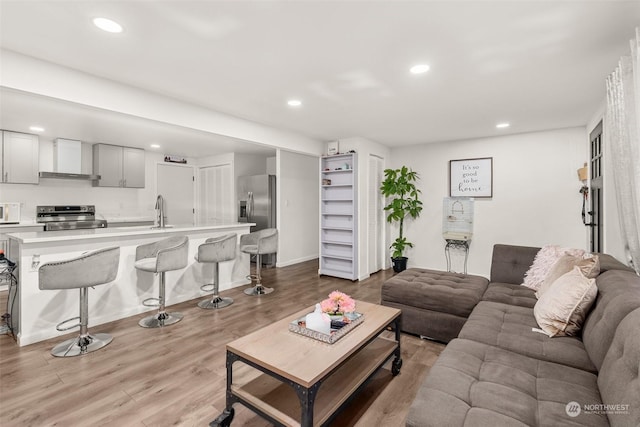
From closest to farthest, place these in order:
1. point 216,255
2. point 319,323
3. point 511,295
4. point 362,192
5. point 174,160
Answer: point 319,323, point 511,295, point 216,255, point 362,192, point 174,160

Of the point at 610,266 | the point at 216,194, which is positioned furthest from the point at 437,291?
the point at 216,194

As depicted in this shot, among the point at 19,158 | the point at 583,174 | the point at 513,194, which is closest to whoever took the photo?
the point at 583,174

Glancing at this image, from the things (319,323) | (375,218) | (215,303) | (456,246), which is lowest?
(215,303)

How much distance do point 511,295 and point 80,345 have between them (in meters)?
3.91

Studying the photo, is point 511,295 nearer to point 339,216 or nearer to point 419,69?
point 419,69

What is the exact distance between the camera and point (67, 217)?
207 inches

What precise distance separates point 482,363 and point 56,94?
3707 millimetres

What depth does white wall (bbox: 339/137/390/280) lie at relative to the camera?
5.00 meters

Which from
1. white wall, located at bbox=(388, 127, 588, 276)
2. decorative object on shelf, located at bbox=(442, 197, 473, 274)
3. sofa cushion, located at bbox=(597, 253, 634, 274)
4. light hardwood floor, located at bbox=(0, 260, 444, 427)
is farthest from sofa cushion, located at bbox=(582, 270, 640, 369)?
decorative object on shelf, located at bbox=(442, 197, 473, 274)

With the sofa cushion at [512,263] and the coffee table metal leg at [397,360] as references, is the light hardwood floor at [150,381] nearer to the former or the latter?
the coffee table metal leg at [397,360]

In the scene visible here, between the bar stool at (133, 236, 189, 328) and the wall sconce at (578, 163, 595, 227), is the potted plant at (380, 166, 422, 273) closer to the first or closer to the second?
the wall sconce at (578, 163, 595, 227)

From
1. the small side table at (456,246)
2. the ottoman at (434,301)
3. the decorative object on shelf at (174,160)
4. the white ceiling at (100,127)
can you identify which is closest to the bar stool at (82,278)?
the white ceiling at (100,127)

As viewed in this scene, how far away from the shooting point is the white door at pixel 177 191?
6746 millimetres

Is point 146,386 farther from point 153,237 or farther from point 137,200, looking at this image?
point 137,200
